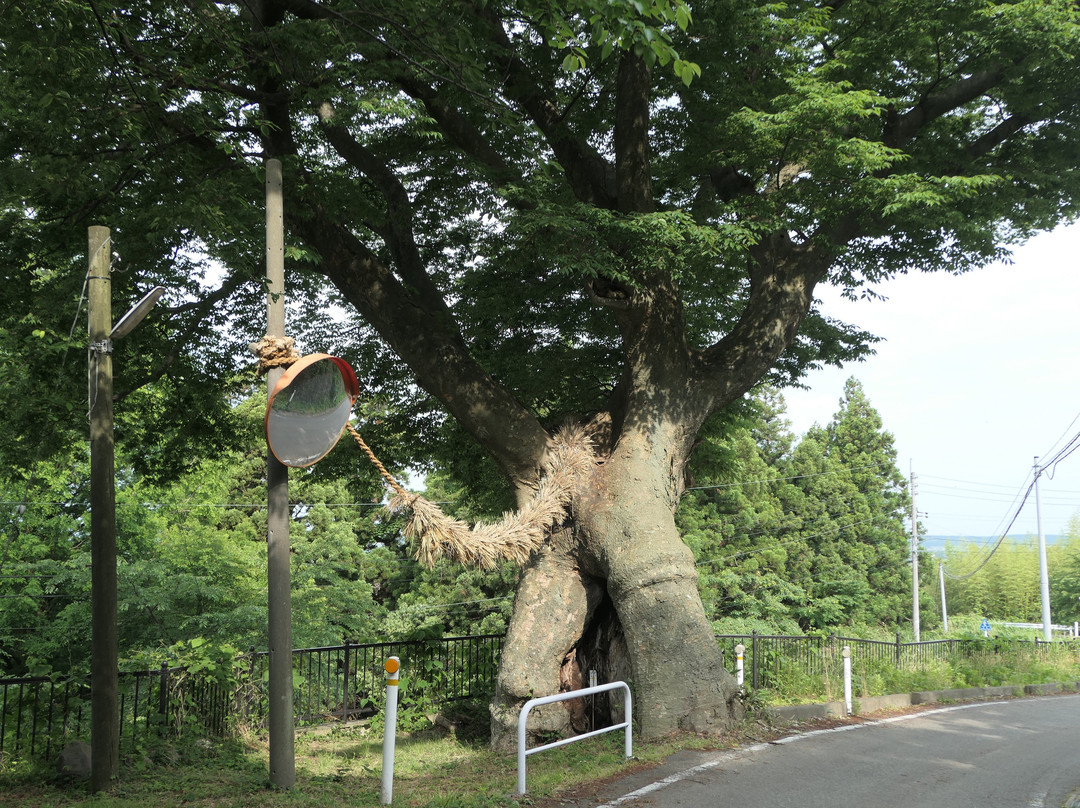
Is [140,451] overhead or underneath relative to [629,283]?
underneath

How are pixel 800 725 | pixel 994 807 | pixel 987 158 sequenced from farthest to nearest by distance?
pixel 987 158, pixel 800 725, pixel 994 807

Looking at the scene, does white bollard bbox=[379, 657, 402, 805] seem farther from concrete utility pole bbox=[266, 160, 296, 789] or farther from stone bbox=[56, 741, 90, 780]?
stone bbox=[56, 741, 90, 780]

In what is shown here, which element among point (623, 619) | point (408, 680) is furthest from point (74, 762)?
point (623, 619)

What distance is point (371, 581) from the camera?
3553 cm

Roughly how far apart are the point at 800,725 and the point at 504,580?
22115 mm

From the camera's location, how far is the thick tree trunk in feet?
31.8

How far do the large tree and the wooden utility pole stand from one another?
3.64ft

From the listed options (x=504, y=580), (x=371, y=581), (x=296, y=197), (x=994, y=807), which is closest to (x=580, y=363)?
(x=296, y=197)

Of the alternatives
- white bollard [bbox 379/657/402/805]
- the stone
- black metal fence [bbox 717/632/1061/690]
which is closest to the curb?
black metal fence [bbox 717/632/1061/690]

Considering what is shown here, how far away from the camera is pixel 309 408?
6680 millimetres

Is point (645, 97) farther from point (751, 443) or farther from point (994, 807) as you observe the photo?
point (751, 443)

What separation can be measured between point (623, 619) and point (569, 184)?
6528 millimetres

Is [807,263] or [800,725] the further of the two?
[807,263]

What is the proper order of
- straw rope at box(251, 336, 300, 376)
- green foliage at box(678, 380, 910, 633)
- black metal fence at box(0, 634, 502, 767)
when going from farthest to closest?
1. green foliage at box(678, 380, 910, 633)
2. black metal fence at box(0, 634, 502, 767)
3. straw rope at box(251, 336, 300, 376)
